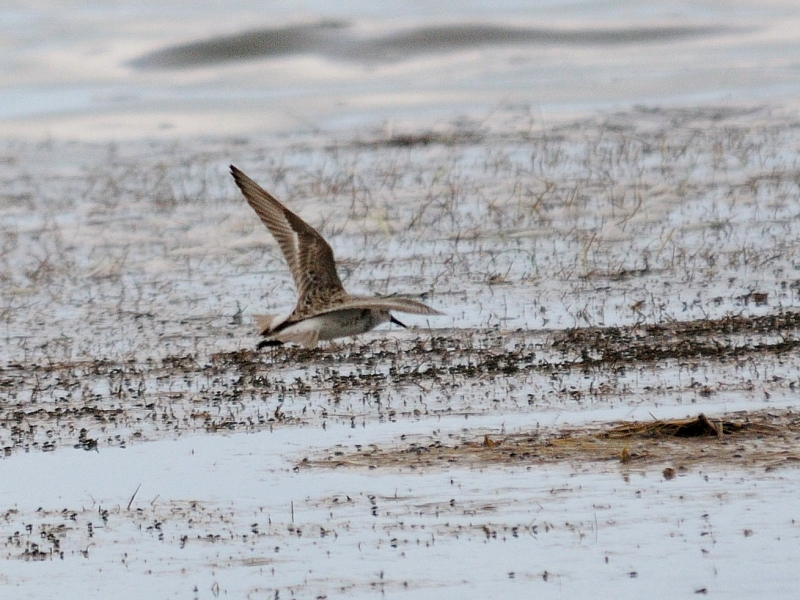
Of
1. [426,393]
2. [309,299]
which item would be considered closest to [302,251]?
[309,299]

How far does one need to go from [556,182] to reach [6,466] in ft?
30.0

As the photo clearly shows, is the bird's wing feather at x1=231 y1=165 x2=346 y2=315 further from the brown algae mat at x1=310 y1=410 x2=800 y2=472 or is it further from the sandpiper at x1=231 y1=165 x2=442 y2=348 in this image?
the brown algae mat at x1=310 y1=410 x2=800 y2=472

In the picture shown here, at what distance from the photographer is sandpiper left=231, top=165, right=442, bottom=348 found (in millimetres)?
8869

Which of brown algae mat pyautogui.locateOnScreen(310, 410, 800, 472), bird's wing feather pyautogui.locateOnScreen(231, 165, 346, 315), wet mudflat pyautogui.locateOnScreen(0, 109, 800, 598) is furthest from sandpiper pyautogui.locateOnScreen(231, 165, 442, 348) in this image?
brown algae mat pyautogui.locateOnScreen(310, 410, 800, 472)

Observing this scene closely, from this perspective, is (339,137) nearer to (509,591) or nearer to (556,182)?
(556,182)

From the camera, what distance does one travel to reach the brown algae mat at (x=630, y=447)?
682 cm

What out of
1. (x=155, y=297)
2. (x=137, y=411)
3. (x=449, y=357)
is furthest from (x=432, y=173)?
(x=137, y=411)

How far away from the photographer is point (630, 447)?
23.1 ft

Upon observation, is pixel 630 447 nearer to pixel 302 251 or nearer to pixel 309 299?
pixel 309 299

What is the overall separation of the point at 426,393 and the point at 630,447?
1.56m

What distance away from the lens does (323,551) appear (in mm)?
5973

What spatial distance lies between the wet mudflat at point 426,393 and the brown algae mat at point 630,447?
2 cm

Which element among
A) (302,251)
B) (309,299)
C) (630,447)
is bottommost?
(630,447)

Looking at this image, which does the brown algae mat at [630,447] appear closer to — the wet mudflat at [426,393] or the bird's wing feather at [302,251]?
the wet mudflat at [426,393]
